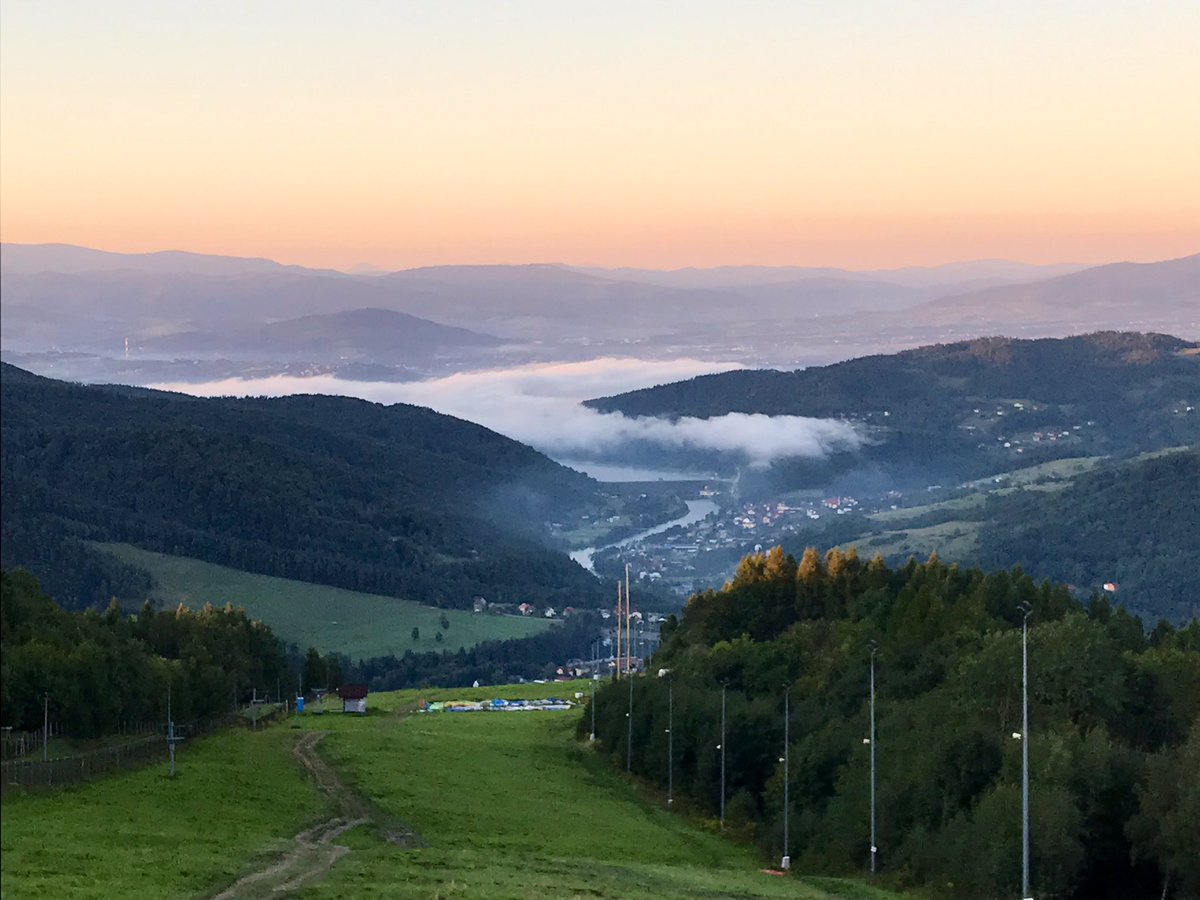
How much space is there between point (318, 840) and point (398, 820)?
25.9 ft

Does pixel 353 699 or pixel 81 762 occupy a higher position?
pixel 81 762

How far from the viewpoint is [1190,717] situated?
70.9m

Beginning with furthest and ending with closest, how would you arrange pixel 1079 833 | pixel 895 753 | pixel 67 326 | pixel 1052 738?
pixel 67 326, pixel 895 753, pixel 1052 738, pixel 1079 833

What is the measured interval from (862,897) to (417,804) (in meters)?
16.0

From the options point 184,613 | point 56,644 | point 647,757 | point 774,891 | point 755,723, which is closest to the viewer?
point 774,891

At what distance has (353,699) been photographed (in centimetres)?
10894

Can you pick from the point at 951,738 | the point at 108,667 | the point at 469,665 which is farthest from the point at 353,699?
the point at 469,665

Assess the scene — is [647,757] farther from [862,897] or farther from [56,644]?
[862,897]

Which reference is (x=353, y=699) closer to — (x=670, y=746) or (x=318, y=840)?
(x=670, y=746)

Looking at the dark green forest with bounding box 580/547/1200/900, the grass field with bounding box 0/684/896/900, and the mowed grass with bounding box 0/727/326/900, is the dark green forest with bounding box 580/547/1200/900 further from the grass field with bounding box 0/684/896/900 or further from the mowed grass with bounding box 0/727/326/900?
the mowed grass with bounding box 0/727/326/900

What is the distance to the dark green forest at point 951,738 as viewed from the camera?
52.9 metres

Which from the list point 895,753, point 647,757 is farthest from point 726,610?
point 895,753

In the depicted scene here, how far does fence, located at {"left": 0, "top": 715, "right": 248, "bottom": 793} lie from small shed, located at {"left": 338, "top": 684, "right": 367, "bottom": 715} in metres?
38.1

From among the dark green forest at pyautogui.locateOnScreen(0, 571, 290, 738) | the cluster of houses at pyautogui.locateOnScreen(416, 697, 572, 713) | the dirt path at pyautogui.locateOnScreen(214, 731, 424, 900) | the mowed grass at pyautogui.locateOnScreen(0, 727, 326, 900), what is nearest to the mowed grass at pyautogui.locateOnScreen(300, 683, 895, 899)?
the dirt path at pyautogui.locateOnScreen(214, 731, 424, 900)
